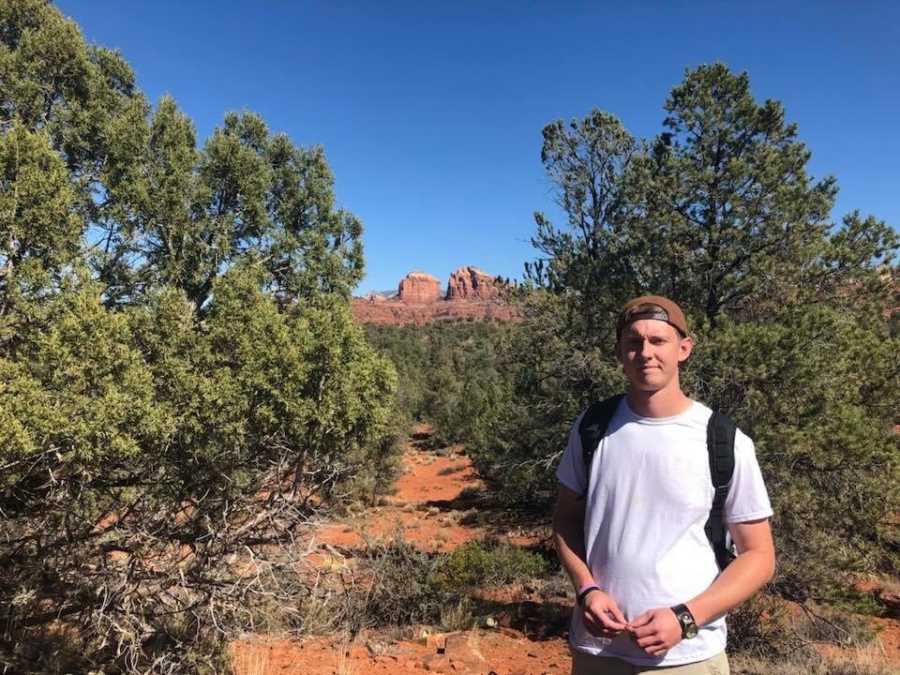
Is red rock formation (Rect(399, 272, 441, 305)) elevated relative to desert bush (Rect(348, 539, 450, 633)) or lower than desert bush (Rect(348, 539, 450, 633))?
elevated

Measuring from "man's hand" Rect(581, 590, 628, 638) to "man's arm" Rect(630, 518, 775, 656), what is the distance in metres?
0.06

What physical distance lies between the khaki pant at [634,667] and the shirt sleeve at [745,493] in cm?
44

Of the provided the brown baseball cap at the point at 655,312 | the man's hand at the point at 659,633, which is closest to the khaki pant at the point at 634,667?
the man's hand at the point at 659,633

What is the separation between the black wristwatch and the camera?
1.62 meters

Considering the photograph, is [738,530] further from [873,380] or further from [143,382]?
[873,380]

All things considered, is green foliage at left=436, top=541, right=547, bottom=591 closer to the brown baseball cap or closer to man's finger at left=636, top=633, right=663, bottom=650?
man's finger at left=636, top=633, right=663, bottom=650

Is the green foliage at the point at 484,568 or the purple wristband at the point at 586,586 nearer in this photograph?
the purple wristband at the point at 586,586

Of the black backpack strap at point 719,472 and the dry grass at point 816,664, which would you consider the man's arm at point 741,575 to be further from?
the dry grass at point 816,664

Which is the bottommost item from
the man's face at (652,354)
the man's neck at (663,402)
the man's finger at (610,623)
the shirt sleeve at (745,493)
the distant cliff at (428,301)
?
the man's finger at (610,623)

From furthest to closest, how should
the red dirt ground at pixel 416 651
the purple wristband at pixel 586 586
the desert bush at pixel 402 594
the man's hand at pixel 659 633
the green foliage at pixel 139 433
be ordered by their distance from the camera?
the desert bush at pixel 402 594 < the red dirt ground at pixel 416 651 < the green foliage at pixel 139 433 < the purple wristband at pixel 586 586 < the man's hand at pixel 659 633

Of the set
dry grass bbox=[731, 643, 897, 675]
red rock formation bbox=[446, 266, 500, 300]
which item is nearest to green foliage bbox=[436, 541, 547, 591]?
dry grass bbox=[731, 643, 897, 675]

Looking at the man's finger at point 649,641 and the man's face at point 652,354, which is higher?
the man's face at point 652,354

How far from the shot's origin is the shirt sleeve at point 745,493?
1697mm

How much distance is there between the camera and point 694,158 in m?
7.82
